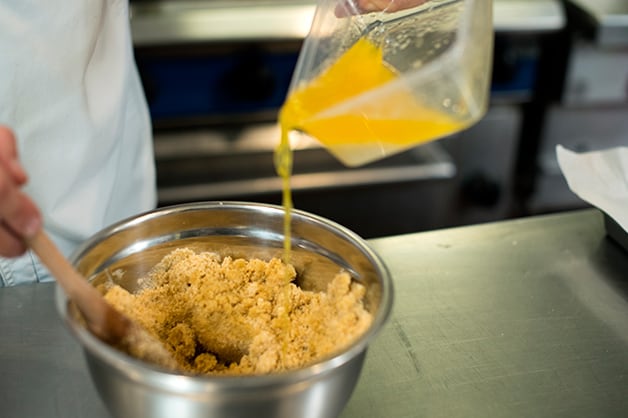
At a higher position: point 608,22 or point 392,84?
point 392,84

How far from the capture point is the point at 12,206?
0.48 metres

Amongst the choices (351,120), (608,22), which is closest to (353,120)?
(351,120)

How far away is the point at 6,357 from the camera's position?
71 centimetres

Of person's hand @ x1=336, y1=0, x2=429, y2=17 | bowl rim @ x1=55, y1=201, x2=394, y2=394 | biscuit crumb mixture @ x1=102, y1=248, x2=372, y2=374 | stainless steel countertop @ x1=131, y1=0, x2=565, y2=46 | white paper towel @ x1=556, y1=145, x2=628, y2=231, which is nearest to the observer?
bowl rim @ x1=55, y1=201, x2=394, y2=394

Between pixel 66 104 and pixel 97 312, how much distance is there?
353 mm

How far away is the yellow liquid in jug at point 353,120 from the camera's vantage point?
0.55 meters

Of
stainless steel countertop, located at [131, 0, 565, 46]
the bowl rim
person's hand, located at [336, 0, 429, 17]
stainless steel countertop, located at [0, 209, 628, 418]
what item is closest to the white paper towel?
stainless steel countertop, located at [0, 209, 628, 418]

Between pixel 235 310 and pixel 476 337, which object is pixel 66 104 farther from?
pixel 476 337

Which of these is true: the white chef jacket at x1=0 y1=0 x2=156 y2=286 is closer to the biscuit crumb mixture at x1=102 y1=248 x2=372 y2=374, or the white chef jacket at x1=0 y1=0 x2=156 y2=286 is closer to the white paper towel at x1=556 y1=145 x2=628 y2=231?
the biscuit crumb mixture at x1=102 y1=248 x2=372 y2=374

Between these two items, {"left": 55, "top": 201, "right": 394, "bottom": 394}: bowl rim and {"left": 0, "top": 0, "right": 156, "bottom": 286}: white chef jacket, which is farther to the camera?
{"left": 0, "top": 0, "right": 156, "bottom": 286}: white chef jacket

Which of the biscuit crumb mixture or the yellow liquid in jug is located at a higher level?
the yellow liquid in jug

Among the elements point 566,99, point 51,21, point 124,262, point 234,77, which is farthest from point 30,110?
point 566,99

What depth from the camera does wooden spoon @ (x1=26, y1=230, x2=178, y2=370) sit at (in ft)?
1.72

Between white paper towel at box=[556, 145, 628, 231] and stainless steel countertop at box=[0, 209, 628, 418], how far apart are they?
61 mm
